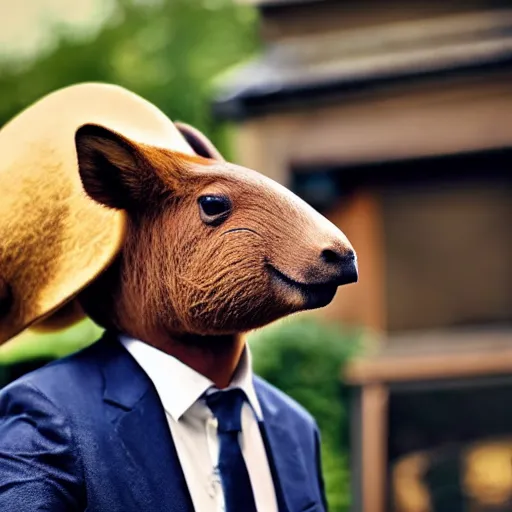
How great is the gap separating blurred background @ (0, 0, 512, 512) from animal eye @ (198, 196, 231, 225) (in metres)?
3.71

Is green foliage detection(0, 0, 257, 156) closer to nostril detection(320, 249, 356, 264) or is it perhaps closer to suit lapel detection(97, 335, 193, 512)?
suit lapel detection(97, 335, 193, 512)

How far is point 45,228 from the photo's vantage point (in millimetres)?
2068

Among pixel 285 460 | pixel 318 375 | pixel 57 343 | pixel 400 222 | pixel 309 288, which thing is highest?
pixel 400 222

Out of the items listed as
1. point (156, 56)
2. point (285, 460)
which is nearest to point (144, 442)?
point (285, 460)

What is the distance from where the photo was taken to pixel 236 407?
2.09 meters

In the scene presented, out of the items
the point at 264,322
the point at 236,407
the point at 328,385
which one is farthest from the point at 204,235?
the point at 328,385

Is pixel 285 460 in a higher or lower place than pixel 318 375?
lower

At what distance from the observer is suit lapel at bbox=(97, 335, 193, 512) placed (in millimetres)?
1938

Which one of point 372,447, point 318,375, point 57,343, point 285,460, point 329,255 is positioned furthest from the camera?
point 372,447

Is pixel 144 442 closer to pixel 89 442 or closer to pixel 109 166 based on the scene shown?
pixel 89 442

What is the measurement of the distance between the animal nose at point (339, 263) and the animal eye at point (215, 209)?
21cm

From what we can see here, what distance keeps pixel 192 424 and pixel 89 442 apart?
0.70 ft

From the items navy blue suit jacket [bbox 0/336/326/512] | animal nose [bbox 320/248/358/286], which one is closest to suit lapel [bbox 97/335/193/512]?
navy blue suit jacket [bbox 0/336/326/512]

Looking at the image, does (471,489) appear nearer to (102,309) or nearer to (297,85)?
(297,85)
